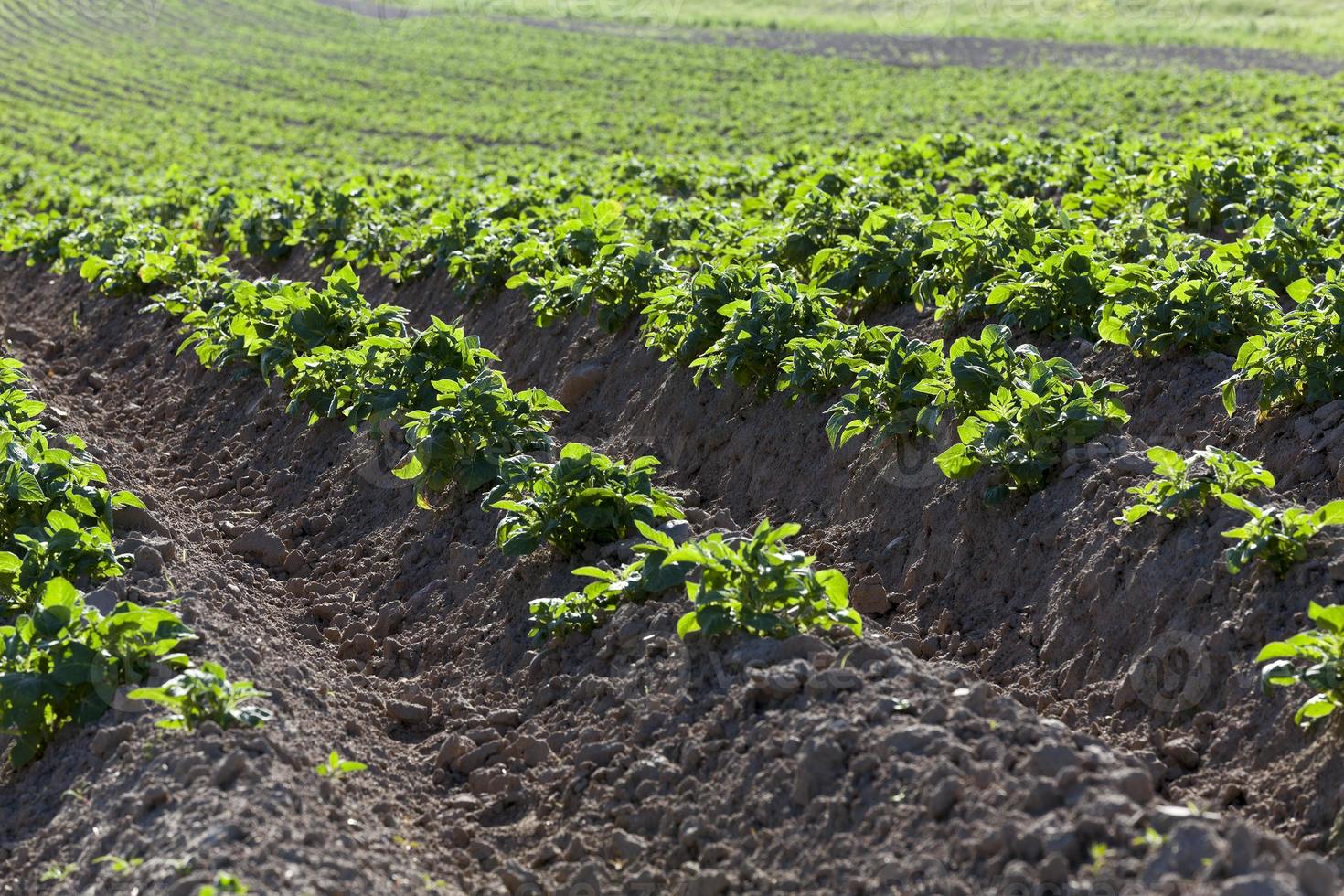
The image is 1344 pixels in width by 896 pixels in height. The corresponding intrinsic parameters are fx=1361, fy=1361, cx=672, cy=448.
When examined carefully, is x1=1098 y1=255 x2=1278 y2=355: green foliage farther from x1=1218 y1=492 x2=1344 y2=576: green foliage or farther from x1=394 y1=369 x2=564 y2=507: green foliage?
x1=394 y1=369 x2=564 y2=507: green foliage

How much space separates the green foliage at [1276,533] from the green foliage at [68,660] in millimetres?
3432

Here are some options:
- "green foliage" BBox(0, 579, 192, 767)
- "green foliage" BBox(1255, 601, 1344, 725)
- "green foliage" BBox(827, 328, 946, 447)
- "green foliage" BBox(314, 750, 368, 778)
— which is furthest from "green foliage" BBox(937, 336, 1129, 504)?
"green foliage" BBox(0, 579, 192, 767)

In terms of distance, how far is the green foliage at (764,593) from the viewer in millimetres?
4402

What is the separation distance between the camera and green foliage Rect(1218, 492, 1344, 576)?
4371 mm

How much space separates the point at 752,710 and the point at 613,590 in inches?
34.0

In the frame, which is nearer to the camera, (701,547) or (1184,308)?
(701,547)

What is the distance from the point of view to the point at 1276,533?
4.40 m

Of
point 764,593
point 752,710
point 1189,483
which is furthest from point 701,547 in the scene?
point 1189,483

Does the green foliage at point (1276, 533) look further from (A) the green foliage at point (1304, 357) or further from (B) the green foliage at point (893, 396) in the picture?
(B) the green foliage at point (893, 396)

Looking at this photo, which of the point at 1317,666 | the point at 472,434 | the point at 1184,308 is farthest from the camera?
the point at 1184,308

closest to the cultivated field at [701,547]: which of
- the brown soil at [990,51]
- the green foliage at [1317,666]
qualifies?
the green foliage at [1317,666]

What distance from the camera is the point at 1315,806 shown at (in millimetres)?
3848

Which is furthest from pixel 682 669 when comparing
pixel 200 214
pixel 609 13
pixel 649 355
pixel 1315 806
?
pixel 609 13

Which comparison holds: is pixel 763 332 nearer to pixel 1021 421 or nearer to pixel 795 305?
pixel 795 305
